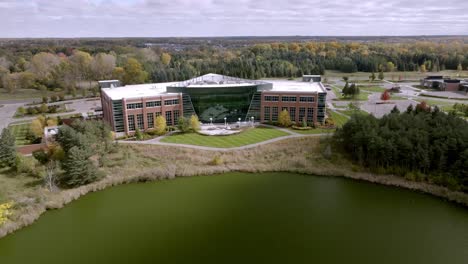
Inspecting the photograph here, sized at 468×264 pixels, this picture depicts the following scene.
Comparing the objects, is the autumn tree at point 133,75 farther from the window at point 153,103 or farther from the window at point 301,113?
the window at point 301,113

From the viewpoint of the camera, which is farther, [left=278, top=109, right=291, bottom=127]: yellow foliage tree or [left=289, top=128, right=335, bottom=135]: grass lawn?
[left=278, top=109, right=291, bottom=127]: yellow foliage tree

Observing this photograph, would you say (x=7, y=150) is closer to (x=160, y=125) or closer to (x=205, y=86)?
(x=160, y=125)

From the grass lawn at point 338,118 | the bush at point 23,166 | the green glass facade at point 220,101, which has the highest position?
the green glass facade at point 220,101

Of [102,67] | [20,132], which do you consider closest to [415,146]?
[20,132]

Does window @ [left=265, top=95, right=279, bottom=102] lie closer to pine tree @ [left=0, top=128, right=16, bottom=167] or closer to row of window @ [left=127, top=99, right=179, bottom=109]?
row of window @ [left=127, top=99, right=179, bottom=109]

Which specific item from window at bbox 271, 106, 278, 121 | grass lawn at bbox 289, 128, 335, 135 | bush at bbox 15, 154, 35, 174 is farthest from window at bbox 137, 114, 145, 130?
grass lawn at bbox 289, 128, 335, 135

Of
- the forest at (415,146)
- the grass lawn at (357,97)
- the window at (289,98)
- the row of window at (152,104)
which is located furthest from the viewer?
the grass lawn at (357,97)

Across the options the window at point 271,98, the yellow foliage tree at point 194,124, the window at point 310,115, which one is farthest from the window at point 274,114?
the yellow foliage tree at point 194,124
